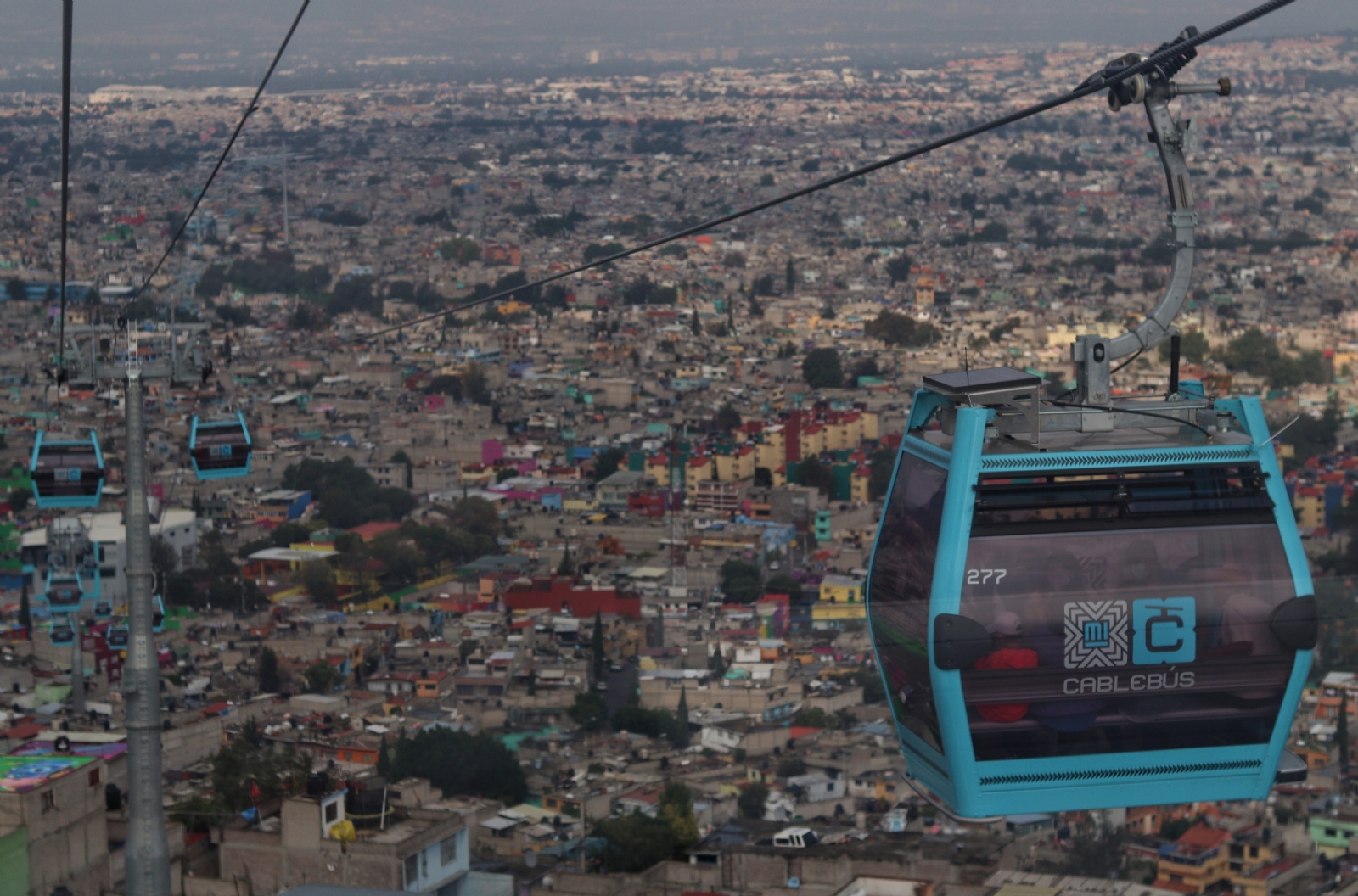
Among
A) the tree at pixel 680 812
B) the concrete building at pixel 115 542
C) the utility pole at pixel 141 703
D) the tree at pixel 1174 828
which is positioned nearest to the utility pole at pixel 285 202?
the concrete building at pixel 115 542

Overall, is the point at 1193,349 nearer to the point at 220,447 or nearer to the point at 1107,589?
the point at 220,447

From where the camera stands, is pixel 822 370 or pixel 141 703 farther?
pixel 822 370

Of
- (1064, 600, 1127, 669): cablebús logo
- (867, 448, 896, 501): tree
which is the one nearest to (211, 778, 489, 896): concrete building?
(1064, 600, 1127, 669): cablebús logo

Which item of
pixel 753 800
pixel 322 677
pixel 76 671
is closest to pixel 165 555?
pixel 322 677

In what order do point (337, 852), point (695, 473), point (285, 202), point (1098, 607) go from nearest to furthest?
point (1098, 607) → point (337, 852) → point (695, 473) → point (285, 202)

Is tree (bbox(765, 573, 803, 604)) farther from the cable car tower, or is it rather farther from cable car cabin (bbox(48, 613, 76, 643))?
the cable car tower

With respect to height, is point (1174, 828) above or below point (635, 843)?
below

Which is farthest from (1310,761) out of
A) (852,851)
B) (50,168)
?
(50,168)
